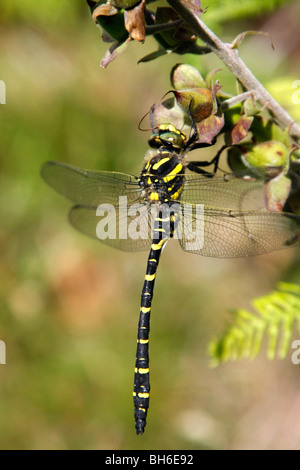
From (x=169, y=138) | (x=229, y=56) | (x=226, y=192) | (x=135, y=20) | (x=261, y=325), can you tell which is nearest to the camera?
(x=135, y=20)

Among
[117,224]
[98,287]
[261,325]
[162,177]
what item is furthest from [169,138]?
[98,287]

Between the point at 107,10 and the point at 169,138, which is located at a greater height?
the point at 107,10

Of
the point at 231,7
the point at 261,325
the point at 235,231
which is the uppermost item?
the point at 231,7

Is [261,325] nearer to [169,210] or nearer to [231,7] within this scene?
[169,210]

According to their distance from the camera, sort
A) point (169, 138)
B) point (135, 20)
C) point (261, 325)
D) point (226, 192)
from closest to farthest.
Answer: point (135, 20), point (169, 138), point (226, 192), point (261, 325)

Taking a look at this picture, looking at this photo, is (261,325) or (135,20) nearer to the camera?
(135,20)
